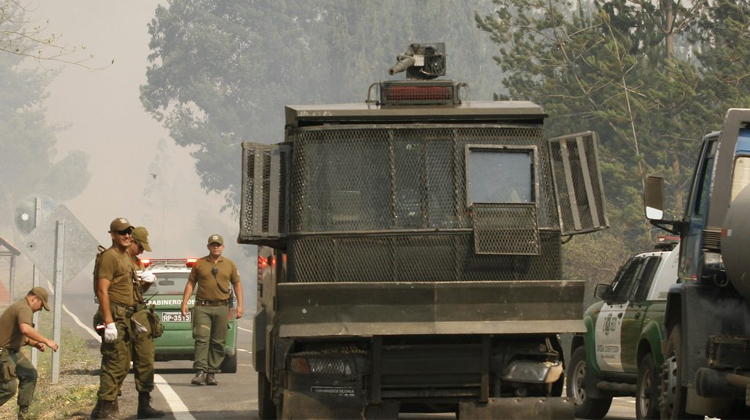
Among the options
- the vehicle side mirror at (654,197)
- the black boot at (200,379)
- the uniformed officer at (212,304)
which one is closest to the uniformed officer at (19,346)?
the uniformed officer at (212,304)

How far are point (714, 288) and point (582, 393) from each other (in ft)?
18.3

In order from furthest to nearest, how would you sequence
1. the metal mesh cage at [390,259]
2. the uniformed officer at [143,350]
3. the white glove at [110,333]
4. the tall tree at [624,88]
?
the tall tree at [624,88]
the uniformed officer at [143,350]
the white glove at [110,333]
the metal mesh cage at [390,259]

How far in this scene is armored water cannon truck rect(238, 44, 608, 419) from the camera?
1090 centimetres

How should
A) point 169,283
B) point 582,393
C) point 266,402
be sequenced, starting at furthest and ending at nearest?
point 169,283 < point 582,393 < point 266,402

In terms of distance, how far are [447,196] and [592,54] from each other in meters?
34.1

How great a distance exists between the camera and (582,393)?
16328 millimetres

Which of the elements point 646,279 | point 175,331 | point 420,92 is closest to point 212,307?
point 175,331

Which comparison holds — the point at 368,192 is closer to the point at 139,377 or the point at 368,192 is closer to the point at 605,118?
the point at 139,377

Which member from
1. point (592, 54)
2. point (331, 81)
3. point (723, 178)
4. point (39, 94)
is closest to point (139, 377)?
point (723, 178)

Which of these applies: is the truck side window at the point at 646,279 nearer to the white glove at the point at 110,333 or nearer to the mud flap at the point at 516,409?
the mud flap at the point at 516,409

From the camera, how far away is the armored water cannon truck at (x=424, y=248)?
10.9m

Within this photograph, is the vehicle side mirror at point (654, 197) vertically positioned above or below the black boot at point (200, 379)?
above

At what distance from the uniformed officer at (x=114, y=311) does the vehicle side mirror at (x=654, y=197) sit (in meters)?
4.90

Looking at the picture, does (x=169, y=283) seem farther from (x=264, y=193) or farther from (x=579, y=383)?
(x=264, y=193)
